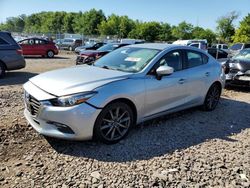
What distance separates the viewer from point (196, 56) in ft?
20.9

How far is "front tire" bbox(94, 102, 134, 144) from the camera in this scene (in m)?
4.37

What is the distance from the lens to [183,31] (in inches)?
2781

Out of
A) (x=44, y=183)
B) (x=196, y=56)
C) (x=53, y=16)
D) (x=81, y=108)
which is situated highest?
(x=53, y=16)

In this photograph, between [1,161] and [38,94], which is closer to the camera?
[1,161]

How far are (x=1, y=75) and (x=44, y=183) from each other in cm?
814

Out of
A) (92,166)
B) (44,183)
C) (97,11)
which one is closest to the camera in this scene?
(44,183)

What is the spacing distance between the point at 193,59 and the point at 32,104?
345 centimetres

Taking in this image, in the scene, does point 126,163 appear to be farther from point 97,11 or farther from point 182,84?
point 97,11

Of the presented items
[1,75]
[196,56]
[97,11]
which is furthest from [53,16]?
[196,56]

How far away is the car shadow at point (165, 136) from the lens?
4328 mm

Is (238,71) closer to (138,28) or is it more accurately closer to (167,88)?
(167,88)

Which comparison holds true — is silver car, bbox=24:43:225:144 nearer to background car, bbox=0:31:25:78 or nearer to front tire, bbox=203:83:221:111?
front tire, bbox=203:83:221:111

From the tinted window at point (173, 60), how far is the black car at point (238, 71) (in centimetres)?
435

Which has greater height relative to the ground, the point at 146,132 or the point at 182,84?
the point at 182,84
